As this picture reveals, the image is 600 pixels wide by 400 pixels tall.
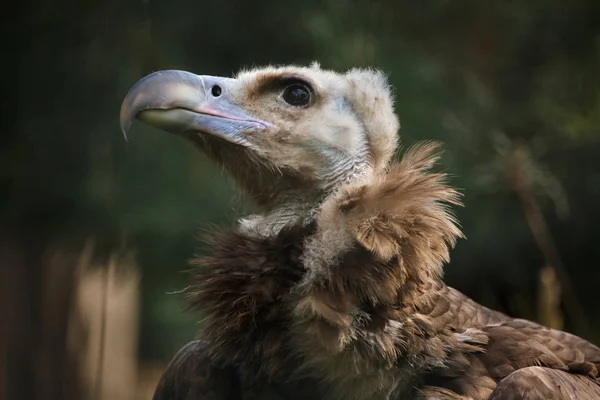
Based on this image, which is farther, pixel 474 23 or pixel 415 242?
pixel 474 23

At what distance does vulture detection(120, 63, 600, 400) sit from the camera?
159 cm

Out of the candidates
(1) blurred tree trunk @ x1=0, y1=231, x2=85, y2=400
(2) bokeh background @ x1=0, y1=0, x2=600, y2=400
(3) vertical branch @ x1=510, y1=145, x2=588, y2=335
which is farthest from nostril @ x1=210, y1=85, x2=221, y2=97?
(3) vertical branch @ x1=510, y1=145, x2=588, y2=335

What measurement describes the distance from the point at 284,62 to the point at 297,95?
0.85 metres

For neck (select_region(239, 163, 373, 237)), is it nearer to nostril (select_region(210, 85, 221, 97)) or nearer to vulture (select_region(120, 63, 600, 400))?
vulture (select_region(120, 63, 600, 400))

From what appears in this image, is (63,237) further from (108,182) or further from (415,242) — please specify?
(415,242)

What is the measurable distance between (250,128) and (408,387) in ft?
2.01

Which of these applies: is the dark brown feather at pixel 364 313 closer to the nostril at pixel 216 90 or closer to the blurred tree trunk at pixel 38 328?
the nostril at pixel 216 90

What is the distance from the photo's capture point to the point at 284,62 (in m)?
2.71

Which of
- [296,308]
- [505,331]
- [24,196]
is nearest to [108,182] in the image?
[24,196]

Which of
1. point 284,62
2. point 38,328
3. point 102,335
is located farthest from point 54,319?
point 284,62

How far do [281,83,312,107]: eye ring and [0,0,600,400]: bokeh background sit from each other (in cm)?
35

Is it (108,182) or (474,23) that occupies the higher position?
(474,23)

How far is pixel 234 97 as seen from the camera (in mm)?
1839

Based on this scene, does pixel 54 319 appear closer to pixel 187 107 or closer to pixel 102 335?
pixel 102 335
